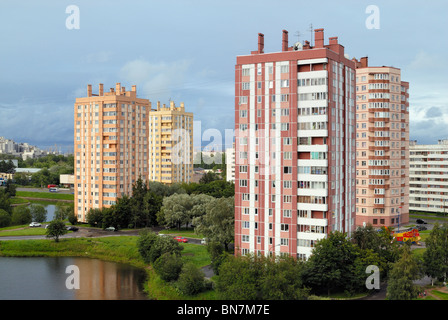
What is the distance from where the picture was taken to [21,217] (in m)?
61.1

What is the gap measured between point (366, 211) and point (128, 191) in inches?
1209

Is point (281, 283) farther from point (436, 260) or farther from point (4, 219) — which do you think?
point (4, 219)

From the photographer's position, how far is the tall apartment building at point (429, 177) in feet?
229

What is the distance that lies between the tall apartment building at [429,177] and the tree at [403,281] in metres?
46.7

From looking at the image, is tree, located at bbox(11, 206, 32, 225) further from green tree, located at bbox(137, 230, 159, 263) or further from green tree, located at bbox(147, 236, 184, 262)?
green tree, located at bbox(147, 236, 184, 262)

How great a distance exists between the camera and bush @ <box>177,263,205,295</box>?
3119 centimetres

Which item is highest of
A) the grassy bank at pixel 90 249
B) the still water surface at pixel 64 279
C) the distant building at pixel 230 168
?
the distant building at pixel 230 168

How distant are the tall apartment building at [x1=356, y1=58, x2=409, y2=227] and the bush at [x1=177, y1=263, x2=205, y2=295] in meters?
30.5

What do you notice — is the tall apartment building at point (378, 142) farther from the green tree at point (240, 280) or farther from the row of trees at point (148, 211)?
the green tree at point (240, 280)

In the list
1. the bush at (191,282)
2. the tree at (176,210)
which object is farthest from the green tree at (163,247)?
the tree at (176,210)

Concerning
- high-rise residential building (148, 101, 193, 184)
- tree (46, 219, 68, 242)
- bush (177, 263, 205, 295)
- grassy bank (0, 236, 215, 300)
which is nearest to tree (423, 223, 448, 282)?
bush (177, 263, 205, 295)
